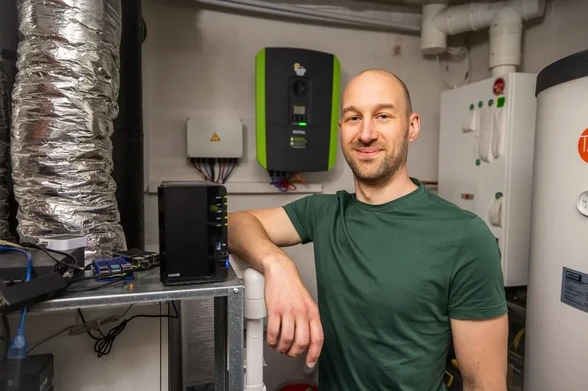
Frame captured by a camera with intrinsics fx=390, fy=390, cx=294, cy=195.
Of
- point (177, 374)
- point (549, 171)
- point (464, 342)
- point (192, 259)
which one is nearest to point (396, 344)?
point (464, 342)

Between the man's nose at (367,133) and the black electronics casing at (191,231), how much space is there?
447 mm

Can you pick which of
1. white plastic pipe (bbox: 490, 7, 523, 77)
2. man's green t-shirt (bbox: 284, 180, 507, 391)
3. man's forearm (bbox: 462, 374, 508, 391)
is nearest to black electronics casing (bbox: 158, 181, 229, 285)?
man's green t-shirt (bbox: 284, 180, 507, 391)

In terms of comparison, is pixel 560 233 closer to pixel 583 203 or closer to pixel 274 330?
pixel 583 203

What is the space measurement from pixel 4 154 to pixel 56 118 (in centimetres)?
21

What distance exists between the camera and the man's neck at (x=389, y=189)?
3.44ft

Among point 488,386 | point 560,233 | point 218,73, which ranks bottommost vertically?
point 488,386

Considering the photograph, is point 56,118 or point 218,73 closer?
point 56,118

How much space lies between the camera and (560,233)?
122cm

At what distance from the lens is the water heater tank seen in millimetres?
1137

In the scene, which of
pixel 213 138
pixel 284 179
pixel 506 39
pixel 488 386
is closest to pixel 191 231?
pixel 488 386

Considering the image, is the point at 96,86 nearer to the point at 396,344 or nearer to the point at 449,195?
the point at 396,344

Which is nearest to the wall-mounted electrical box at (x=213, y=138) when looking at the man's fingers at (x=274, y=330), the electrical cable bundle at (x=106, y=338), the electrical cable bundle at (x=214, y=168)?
the electrical cable bundle at (x=214, y=168)

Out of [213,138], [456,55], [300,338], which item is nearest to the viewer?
[300,338]

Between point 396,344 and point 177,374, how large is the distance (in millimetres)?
917
